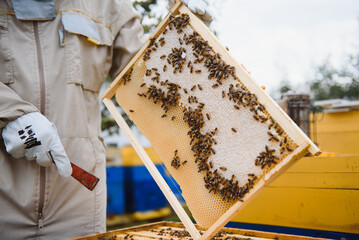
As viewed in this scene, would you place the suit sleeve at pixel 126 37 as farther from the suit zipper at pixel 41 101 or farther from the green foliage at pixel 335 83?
the green foliage at pixel 335 83

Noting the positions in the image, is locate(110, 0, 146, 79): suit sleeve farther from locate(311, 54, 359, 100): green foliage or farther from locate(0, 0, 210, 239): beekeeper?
locate(311, 54, 359, 100): green foliage

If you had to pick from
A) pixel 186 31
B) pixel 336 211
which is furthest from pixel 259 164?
pixel 336 211

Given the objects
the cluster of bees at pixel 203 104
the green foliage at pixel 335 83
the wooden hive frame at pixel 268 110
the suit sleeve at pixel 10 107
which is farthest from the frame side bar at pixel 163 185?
the green foliage at pixel 335 83

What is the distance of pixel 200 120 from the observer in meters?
2.33

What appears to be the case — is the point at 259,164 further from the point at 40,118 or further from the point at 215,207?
the point at 40,118

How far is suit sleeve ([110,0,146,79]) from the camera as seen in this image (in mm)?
3158

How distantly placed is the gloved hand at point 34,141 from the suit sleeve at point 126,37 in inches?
42.7

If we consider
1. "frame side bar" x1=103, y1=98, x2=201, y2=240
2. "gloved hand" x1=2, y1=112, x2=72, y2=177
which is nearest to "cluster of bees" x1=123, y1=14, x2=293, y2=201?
"frame side bar" x1=103, y1=98, x2=201, y2=240

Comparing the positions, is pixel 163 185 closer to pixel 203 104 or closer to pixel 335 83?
pixel 203 104

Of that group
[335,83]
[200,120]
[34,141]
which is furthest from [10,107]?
[335,83]

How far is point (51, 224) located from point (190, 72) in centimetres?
172

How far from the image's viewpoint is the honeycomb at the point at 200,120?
2.11 metres

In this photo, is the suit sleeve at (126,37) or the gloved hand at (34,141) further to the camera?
the suit sleeve at (126,37)

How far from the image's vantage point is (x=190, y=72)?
246 centimetres
